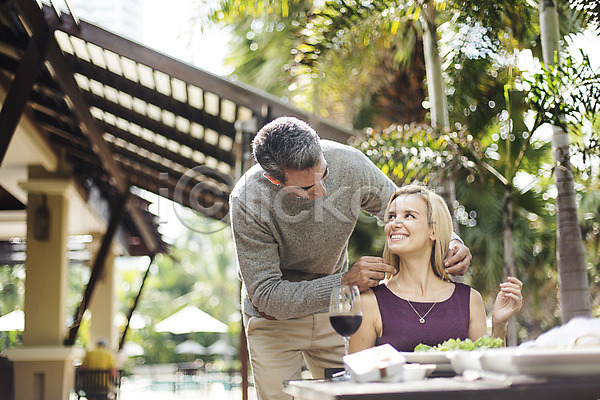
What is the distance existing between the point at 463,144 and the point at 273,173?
8.03 feet

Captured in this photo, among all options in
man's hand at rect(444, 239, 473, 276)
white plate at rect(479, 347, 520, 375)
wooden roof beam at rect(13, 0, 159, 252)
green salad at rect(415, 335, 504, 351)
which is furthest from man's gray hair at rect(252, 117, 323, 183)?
wooden roof beam at rect(13, 0, 159, 252)

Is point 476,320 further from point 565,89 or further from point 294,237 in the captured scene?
point 565,89

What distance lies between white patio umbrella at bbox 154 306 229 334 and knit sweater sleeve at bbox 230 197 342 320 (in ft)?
54.2

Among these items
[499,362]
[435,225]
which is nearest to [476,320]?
[435,225]

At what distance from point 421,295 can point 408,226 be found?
0.81ft

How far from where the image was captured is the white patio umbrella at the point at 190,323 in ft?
61.6

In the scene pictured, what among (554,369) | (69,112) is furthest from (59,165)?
(554,369)

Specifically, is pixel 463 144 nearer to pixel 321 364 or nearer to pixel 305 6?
pixel 321 364

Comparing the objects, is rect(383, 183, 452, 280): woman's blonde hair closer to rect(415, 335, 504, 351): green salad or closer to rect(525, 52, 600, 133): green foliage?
rect(415, 335, 504, 351): green salad

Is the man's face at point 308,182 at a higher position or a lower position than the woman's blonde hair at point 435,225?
higher

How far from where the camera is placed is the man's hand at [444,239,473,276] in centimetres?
230

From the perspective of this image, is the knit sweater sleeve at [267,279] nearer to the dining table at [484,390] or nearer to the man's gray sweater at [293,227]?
the man's gray sweater at [293,227]

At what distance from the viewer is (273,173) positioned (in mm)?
2455

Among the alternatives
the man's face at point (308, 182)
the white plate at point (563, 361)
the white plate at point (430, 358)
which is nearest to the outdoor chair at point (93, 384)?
the man's face at point (308, 182)
